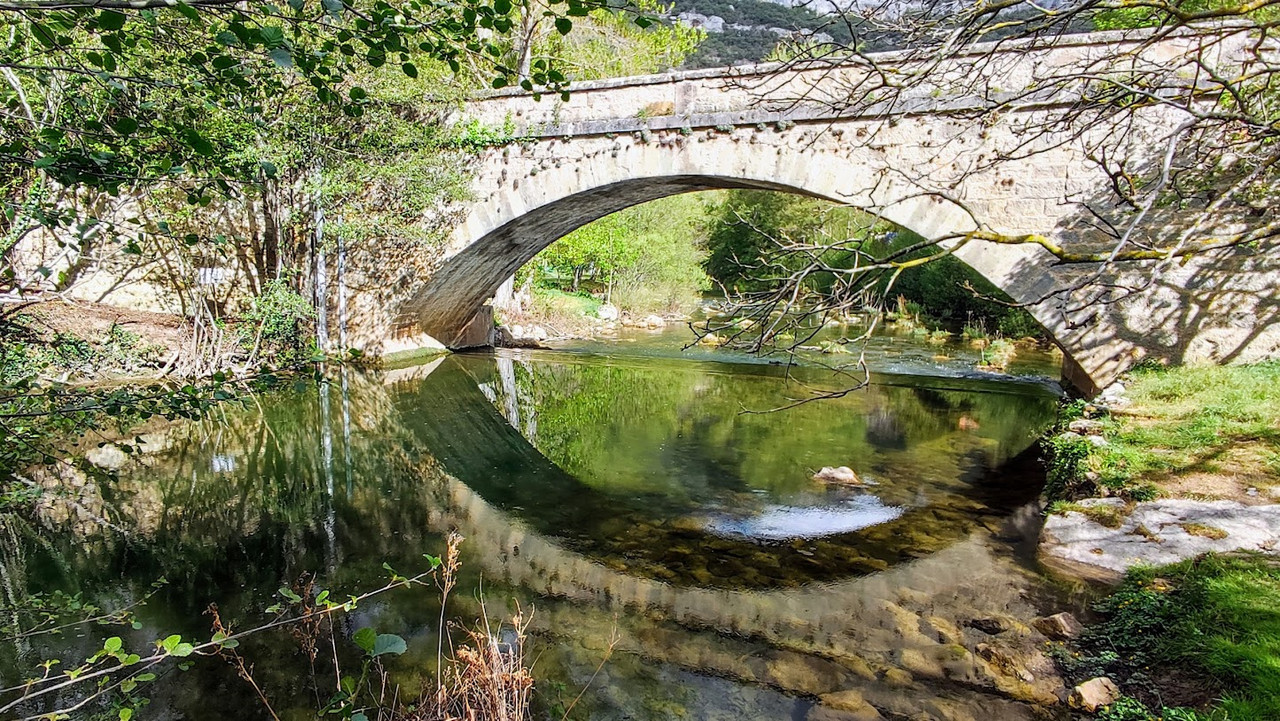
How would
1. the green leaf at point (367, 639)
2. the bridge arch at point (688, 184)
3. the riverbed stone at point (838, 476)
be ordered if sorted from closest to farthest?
1. the green leaf at point (367, 639)
2. the riverbed stone at point (838, 476)
3. the bridge arch at point (688, 184)

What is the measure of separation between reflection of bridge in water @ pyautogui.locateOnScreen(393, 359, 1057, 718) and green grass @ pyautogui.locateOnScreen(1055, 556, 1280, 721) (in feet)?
1.01

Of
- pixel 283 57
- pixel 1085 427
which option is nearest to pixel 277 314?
pixel 283 57

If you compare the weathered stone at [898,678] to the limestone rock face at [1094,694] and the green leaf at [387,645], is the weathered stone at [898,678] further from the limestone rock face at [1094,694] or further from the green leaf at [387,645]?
the green leaf at [387,645]

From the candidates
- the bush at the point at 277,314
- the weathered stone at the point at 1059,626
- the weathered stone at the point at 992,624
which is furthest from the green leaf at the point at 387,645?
the bush at the point at 277,314

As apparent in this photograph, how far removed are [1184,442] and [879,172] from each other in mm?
2999

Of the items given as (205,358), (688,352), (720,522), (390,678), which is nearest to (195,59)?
(390,678)

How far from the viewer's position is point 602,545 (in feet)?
16.5

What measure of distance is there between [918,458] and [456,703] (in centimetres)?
572

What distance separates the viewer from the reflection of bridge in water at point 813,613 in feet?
11.0

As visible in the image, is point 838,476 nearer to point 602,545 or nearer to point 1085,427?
point 1085,427

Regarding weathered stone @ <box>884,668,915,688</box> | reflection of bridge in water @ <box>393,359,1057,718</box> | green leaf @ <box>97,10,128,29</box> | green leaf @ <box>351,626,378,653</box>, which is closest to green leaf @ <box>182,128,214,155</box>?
green leaf @ <box>97,10,128,29</box>

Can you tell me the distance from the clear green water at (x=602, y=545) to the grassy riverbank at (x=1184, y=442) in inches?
25.3

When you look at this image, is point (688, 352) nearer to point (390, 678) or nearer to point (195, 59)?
point (390, 678)

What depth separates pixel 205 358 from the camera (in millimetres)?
8445
